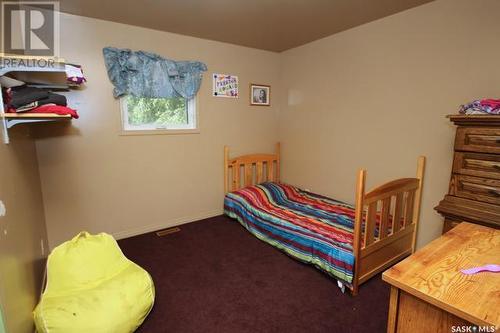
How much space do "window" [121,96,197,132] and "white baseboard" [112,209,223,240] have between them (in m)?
1.14

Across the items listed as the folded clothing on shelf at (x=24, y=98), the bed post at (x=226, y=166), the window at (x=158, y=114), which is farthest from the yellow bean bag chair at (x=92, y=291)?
the bed post at (x=226, y=166)

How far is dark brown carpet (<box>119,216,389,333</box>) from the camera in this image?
5.95 feet

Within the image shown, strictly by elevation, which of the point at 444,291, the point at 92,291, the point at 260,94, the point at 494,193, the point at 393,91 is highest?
the point at 260,94

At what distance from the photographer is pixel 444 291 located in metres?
0.91

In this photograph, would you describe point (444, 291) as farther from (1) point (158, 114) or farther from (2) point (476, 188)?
(1) point (158, 114)

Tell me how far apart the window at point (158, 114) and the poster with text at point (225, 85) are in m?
0.37

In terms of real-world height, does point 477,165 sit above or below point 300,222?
above

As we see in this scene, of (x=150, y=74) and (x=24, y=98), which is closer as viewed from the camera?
(x=24, y=98)

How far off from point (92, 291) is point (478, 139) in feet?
8.89

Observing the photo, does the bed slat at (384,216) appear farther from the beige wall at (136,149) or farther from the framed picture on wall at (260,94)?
the framed picture on wall at (260,94)

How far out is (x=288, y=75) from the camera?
153 inches

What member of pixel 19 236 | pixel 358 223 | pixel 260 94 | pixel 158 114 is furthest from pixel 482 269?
pixel 260 94

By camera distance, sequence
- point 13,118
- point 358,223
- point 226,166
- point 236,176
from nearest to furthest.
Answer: point 13,118 < point 358,223 < point 226,166 < point 236,176

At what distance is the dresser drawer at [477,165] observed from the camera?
68.0 inches
